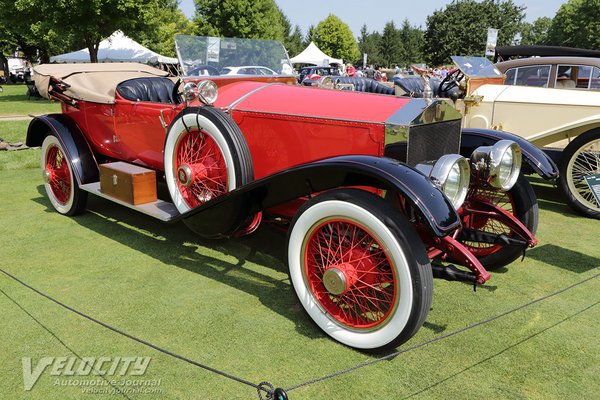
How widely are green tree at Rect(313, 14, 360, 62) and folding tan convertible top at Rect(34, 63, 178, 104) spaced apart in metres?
63.0

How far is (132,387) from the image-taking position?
90.4 inches

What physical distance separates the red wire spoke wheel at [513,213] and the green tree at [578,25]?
56081 millimetres

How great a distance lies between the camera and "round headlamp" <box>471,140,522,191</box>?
2848mm

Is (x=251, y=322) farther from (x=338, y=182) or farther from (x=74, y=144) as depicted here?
(x=74, y=144)

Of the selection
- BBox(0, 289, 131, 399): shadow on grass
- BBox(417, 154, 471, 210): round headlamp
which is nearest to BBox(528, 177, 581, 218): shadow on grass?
BBox(417, 154, 471, 210): round headlamp

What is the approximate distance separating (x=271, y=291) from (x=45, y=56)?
39.4m

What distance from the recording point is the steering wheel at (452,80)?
20.5ft

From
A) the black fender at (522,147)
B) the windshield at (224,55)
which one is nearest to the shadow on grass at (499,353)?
the black fender at (522,147)

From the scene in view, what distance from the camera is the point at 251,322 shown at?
113 inches

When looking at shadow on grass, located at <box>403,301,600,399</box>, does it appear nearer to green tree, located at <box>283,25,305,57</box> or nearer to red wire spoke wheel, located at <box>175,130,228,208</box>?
red wire spoke wheel, located at <box>175,130,228,208</box>

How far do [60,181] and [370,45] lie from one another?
288 ft

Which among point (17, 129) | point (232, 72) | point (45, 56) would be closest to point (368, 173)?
point (232, 72)

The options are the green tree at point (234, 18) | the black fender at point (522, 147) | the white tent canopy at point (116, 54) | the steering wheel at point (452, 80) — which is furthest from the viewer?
the green tree at point (234, 18)

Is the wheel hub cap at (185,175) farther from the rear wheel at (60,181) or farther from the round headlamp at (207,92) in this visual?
the rear wheel at (60,181)
